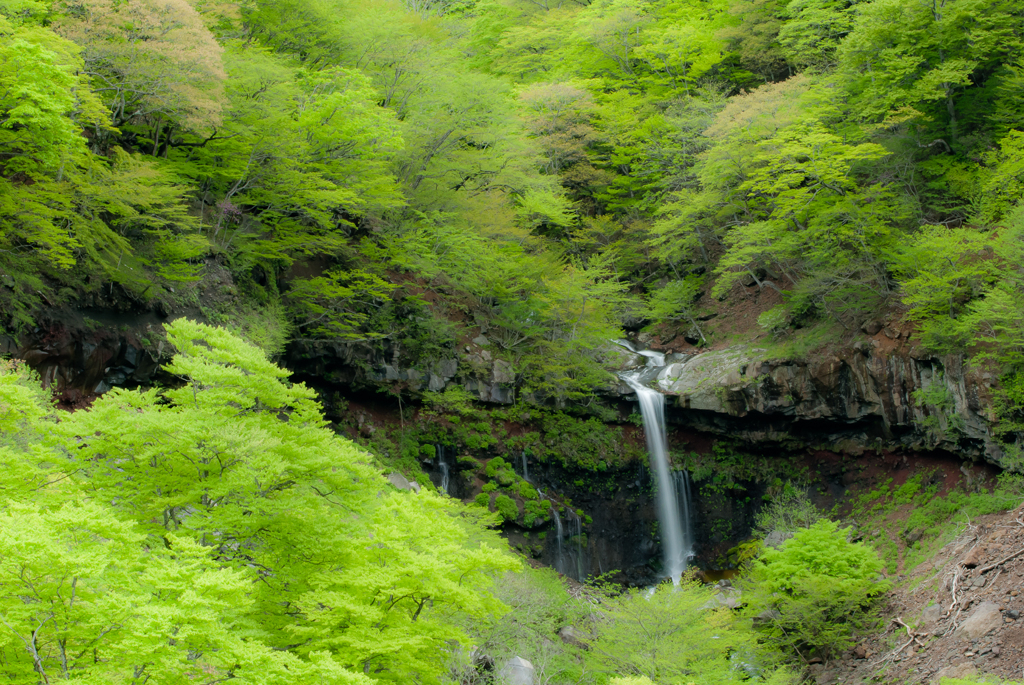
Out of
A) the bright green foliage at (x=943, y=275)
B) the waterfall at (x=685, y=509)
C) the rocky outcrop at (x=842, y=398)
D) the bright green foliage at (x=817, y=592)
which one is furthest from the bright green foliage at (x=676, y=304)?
the bright green foliage at (x=817, y=592)

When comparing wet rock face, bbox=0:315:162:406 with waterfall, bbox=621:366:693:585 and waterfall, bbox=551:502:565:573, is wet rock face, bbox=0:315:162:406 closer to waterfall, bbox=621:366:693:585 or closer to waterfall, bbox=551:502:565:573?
waterfall, bbox=551:502:565:573

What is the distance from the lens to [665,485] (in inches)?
990

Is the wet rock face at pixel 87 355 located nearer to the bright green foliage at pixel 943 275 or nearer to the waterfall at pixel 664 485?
the waterfall at pixel 664 485

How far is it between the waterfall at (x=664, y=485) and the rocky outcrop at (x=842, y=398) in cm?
60

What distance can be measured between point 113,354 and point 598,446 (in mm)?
16132

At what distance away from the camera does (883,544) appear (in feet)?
63.9

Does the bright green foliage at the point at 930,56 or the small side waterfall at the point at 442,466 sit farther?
the small side waterfall at the point at 442,466

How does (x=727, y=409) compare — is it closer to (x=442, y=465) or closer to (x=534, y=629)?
(x=442, y=465)

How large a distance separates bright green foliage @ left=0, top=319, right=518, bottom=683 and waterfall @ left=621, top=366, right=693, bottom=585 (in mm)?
15868

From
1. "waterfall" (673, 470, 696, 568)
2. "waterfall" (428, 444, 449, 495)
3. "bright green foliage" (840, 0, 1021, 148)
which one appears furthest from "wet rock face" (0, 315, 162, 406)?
"bright green foliage" (840, 0, 1021, 148)

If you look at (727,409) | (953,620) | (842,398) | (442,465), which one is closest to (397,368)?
(442,465)

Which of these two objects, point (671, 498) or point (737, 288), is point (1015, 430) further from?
point (737, 288)

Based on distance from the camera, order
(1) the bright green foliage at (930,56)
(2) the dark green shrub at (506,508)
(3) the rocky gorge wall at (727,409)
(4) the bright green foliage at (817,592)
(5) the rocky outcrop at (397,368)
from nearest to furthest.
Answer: (4) the bright green foliage at (817,592)
(1) the bright green foliage at (930,56)
(3) the rocky gorge wall at (727,409)
(5) the rocky outcrop at (397,368)
(2) the dark green shrub at (506,508)

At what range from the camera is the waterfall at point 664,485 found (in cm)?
2431
